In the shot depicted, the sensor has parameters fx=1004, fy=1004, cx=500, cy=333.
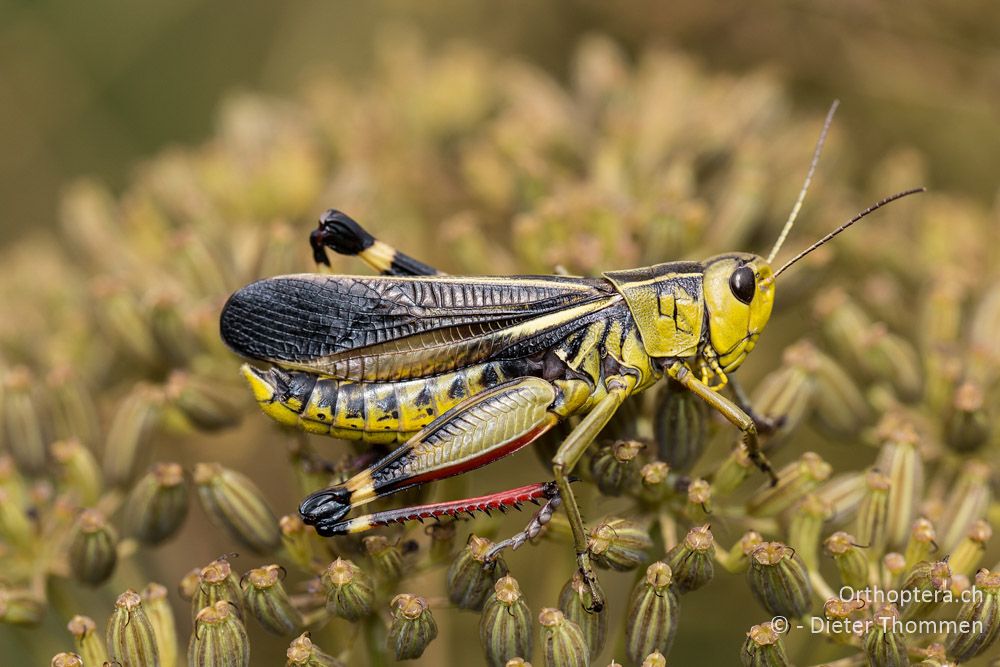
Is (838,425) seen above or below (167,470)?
above

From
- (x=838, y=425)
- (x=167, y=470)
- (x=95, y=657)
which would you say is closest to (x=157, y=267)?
(x=167, y=470)

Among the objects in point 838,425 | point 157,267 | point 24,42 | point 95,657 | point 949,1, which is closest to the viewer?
point 95,657

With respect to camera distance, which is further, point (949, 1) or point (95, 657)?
point (949, 1)

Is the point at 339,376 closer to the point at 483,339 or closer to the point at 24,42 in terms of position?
the point at 483,339

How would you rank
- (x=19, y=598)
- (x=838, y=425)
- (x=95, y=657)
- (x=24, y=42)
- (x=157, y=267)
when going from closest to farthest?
(x=95, y=657) → (x=19, y=598) → (x=838, y=425) → (x=157, y=267) → (x=24, y=42)

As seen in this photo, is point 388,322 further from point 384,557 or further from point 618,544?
point 618,544

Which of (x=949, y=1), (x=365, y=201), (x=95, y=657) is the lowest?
(x=95, y=657)

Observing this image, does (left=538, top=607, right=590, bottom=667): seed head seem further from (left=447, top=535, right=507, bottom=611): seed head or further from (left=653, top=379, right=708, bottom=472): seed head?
(left=653, top=379, right=708, bottom=472): seed head
